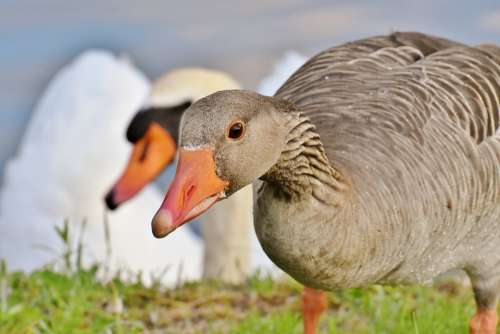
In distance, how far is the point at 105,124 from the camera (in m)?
11.9

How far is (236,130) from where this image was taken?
364 cm

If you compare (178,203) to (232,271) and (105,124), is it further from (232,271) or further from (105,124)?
(105,124)

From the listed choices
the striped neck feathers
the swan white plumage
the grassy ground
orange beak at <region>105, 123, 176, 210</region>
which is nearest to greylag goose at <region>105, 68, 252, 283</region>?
orange beak at <region>105, 123, 176, 210</region>

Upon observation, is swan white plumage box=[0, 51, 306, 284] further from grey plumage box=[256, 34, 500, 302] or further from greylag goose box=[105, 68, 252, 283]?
grey plumage box=[256, 34, 500, 302]

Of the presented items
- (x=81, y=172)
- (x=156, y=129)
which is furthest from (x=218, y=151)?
(x=81, y=172)

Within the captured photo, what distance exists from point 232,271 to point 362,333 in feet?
13.3

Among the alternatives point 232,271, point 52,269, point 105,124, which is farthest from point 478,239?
point 105,124

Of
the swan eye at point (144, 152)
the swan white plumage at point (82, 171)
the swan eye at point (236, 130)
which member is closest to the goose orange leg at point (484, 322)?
the swan eye at point (236, 130)

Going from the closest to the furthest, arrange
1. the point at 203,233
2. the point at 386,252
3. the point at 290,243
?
the point at 290,243
the point at 386,252
the point at 203,233

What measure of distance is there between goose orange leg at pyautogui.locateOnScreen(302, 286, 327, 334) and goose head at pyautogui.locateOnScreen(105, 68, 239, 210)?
132 inches

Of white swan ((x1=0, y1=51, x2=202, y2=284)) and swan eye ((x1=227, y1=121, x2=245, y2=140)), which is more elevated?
white swan ((x1=0, y1=51, x2=202, y2=284))

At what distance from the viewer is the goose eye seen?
3.62 m

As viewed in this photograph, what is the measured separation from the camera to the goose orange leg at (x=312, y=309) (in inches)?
211

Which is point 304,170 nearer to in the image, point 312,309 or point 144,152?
point 312,309
